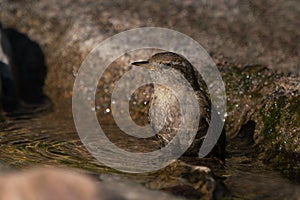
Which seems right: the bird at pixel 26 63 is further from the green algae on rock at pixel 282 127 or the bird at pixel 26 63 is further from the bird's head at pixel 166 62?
the green algae on rock at pixel 282 127

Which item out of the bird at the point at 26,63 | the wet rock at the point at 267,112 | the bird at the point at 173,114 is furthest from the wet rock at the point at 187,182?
the bird at the point at 26,63

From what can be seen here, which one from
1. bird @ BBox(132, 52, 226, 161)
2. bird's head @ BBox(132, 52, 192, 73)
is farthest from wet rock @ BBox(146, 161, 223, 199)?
bird's head @ BBox(132, 52, 192, 73)

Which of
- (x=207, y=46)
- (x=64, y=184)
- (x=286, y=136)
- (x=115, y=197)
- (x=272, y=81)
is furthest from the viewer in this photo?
(x=207, y=46)

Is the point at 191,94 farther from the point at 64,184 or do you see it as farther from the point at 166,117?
the point at 64,184

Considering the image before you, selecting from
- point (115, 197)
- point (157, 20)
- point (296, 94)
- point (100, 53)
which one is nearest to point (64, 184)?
point (115, 197)

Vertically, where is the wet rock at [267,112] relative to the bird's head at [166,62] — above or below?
below

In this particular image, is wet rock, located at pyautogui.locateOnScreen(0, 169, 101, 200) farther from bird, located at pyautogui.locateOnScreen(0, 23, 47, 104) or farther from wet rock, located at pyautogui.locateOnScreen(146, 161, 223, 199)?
bird, located at pyautogui.locateOnScreen(0, 23, 47, 104)
